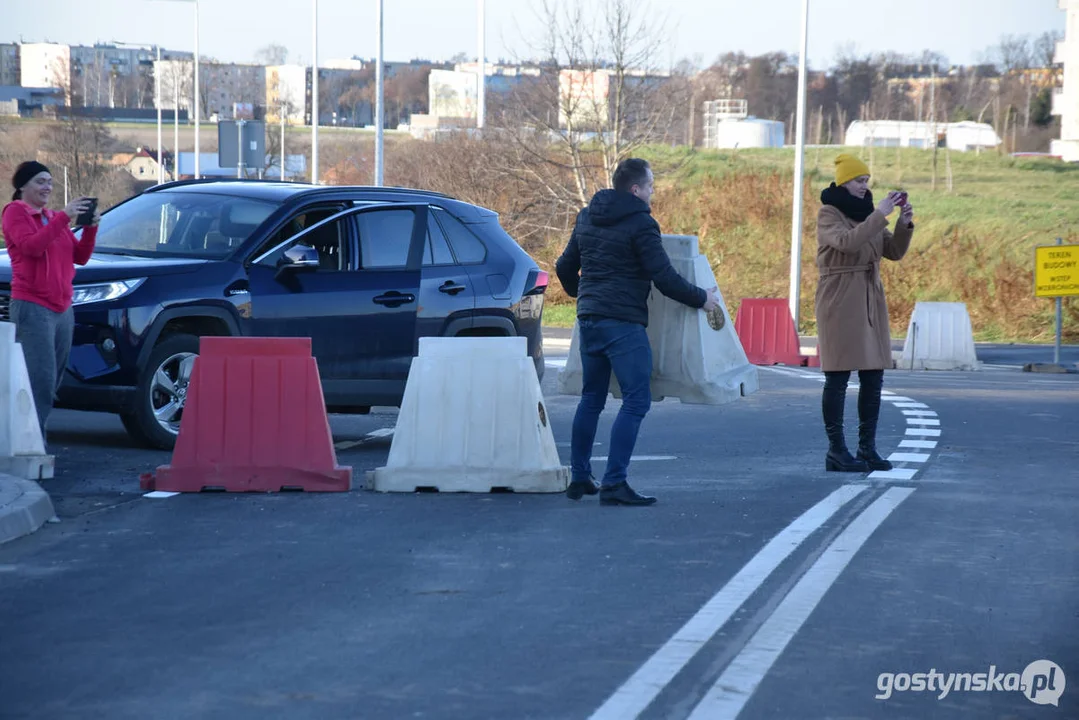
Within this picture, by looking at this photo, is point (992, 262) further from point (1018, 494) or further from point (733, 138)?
point (733, 138)

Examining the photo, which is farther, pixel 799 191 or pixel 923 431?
pixel 799 191

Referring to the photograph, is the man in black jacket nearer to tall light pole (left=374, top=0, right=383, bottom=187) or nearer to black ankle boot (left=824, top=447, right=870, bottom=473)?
black ankle boot (left=824, top=447, right=870, bottom=473)

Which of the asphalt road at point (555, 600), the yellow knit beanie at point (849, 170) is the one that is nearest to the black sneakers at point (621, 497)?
the asphalt road at point (555, 600)

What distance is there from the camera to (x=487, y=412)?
9477mm

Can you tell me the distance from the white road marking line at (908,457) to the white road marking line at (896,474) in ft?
1.77

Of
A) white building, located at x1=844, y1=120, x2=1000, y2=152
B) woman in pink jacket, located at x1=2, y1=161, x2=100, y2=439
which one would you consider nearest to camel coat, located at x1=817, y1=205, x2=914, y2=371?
woman in pink jacket, located at x1=2, y1=161, x2=100, y2=439

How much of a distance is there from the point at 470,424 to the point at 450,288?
297cm

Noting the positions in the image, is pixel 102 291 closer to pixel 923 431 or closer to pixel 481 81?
pixel 923 431

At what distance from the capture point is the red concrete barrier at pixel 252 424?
9445 mm

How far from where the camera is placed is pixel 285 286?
38.3ft

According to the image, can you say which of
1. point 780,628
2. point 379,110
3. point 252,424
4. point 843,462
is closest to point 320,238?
point 252,424

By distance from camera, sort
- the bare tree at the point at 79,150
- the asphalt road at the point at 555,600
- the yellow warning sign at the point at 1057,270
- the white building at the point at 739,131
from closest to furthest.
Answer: the asphalt road at the point at 555,600 → the yellow warning sign at the point at 1057,270 → the bare tree at the point at 79,150 → the white building at the point at 739,131

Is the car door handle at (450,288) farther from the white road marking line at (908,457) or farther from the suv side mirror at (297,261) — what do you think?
the white road marking line at (908,457)

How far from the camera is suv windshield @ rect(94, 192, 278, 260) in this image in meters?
11.9
